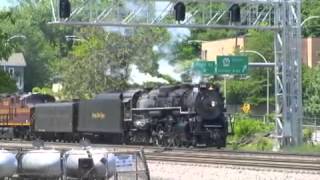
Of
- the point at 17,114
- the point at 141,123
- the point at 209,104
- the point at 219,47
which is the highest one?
the point at 219,47

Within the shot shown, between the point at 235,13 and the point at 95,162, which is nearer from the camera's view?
the point at 95,162

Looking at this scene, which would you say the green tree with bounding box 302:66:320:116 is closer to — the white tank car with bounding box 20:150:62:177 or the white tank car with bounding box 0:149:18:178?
the white tank car with bounding box 20:150:62:177

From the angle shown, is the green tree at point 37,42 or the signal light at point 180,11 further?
the green tree at point 37,42

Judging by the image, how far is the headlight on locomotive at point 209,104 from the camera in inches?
1432

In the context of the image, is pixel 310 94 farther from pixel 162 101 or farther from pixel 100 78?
pixel 162 101

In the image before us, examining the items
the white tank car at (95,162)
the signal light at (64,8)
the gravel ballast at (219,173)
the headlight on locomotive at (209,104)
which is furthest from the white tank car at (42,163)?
the headlight on locomotive at (209,104)

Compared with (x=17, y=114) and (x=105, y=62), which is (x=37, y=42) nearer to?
(x=105, y=62)

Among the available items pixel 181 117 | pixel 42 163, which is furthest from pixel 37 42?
pixel 42 163

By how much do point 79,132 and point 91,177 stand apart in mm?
28134

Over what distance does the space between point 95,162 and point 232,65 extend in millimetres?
38558

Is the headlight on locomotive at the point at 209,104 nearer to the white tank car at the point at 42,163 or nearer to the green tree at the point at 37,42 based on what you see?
the white tank car at the point at 42,163

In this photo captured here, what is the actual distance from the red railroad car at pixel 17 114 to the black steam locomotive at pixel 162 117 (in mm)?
7240

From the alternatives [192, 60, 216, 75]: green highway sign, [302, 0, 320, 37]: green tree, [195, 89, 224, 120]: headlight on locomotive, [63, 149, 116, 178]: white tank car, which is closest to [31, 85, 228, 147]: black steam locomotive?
[195, 89, 224, 120]: headlight on locomotive

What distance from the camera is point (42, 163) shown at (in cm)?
1628
